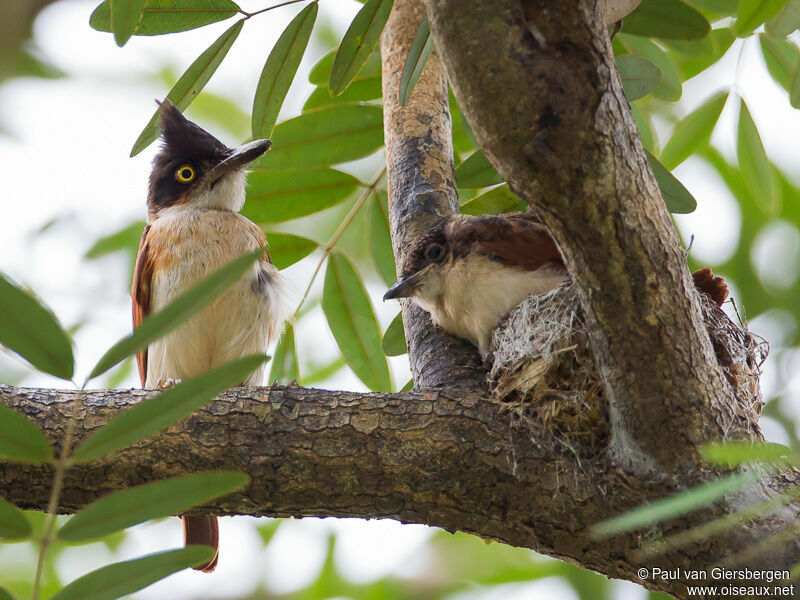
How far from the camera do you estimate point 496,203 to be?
4.18m

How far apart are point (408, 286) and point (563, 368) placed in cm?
105

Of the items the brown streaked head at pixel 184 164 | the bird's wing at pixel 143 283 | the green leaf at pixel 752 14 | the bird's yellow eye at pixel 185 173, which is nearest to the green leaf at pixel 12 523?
the bird's wing at pixel 143 283

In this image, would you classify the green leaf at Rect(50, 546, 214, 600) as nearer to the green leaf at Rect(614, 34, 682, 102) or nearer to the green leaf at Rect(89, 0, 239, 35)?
the green leaf at Rect(89, 0, 239, 35)

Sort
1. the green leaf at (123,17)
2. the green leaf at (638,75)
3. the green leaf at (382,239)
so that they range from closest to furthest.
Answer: the green leaf at (123,17), the green leaf at (638,75), the green leaf at (382,239)

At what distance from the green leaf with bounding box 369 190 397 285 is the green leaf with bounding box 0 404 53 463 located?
9.65 ft

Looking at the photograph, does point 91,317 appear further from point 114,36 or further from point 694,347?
point 694,347

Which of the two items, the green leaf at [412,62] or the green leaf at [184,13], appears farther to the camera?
the green leaf at [184,13]

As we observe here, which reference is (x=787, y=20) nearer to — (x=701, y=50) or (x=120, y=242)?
(x=701, y=50)

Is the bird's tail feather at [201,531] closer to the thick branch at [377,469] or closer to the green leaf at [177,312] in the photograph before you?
the thick branch at [377,469]

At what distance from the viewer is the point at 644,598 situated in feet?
14.3

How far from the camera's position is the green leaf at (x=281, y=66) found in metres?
3.06

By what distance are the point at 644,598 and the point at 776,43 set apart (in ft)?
9.13

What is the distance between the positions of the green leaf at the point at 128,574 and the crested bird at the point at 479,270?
209 centimetres

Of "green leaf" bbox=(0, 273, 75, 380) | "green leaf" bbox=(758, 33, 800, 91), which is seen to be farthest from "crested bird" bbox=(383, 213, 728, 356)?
"green leaf" bbox=(0, 273, 75, 380)
